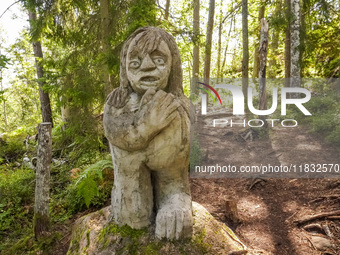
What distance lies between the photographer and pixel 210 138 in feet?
29.5

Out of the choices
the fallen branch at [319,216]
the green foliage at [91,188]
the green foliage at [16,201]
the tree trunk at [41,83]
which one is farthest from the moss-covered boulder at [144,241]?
the tree trunk at [41,83]

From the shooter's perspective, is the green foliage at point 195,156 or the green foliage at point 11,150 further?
the green foliage at point 11,150

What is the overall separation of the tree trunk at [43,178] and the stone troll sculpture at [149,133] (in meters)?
1.84

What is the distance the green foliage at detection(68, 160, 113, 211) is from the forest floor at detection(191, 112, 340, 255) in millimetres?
1857

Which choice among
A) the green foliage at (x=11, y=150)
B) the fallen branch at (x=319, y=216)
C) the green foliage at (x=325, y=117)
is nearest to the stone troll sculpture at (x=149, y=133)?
the fallen branch at (x=319, y=216)

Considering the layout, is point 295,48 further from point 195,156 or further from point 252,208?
point 252,208

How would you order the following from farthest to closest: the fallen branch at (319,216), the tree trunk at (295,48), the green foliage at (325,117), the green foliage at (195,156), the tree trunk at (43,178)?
the green foliage at (325,117) < the tree trunk at (295,48) < the green foliage at (195,156) < the fallen branch at (319,216) < the tree trunk at (43,178)

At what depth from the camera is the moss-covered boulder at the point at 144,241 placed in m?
2.36

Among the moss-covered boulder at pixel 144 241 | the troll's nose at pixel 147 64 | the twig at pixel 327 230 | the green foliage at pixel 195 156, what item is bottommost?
the twig at pixel 327 230

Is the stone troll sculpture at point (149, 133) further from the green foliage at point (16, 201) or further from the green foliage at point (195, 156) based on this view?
the green foliage at point (195, 156)

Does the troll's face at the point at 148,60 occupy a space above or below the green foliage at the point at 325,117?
above

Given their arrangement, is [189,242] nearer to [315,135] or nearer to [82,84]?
[82,84]

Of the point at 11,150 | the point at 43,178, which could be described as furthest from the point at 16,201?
the point at 11,150

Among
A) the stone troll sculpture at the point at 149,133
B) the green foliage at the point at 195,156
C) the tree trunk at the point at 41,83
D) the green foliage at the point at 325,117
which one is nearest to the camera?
the stone troll sculpture at the point at 149,133
